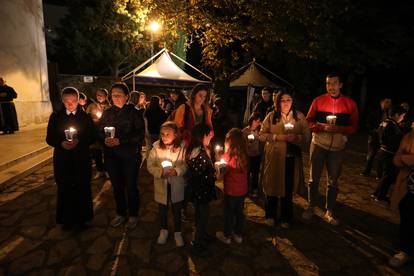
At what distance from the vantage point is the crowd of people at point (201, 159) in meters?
3.68

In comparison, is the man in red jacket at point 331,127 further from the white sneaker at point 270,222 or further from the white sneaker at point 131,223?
the white sneaker at point 131,223

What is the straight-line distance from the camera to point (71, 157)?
164 inches

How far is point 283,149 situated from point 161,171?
186 cm

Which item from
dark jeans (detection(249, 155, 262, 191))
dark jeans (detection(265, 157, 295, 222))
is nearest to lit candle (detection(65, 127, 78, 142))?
dark jeans (detection(265, 157, 295, 222))

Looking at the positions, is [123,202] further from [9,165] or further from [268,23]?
[268,23]

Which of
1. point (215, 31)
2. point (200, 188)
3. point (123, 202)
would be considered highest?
point (215, 31)

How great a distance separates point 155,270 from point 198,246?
0.62 metres

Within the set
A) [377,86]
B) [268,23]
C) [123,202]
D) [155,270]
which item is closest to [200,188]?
[155,270]

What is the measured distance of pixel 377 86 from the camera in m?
19.3

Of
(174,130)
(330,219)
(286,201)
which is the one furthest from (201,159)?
(330,219)

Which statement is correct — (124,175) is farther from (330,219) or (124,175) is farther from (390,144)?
(390,144)

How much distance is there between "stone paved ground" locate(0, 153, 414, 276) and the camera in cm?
354

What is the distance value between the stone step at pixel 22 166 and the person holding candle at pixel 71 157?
2.68 metres

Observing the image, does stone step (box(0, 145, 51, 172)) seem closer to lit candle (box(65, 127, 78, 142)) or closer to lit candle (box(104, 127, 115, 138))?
lit candle (box(65, 127, 78, 142))
